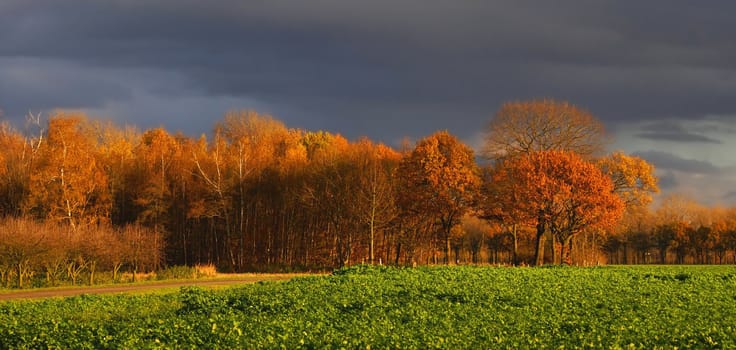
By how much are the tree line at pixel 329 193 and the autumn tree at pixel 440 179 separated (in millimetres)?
130

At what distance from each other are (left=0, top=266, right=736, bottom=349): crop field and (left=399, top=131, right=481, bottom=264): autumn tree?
3255 cm

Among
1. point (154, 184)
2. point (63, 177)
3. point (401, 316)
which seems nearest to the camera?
point (401, 316)

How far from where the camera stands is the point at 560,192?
7362 centimetres

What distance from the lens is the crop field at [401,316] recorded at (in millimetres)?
22156

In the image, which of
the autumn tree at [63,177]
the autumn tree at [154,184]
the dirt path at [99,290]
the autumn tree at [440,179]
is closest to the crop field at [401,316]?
the dirt path at [99,290]

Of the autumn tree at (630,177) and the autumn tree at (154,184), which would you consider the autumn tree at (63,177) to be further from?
the autumn tree at (630,177)

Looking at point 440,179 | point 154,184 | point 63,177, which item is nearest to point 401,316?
point 440,179

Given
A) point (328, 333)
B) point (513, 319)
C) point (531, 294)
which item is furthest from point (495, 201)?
point (328, 333)

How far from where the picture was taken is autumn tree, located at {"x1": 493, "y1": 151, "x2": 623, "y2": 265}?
7312 centimetres

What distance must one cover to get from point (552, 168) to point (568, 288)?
37.8 meters

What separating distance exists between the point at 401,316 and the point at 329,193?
53379 mm

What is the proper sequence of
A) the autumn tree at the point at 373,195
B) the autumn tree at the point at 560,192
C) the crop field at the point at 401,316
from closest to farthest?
the crop field at the point at 401,316, the autumn tree at the point at 560,192, the autumn tree at the point at 373,195

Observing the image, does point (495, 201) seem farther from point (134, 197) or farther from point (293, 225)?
point (134, 197)

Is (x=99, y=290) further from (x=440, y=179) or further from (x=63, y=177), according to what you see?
(x=440, y=179)
